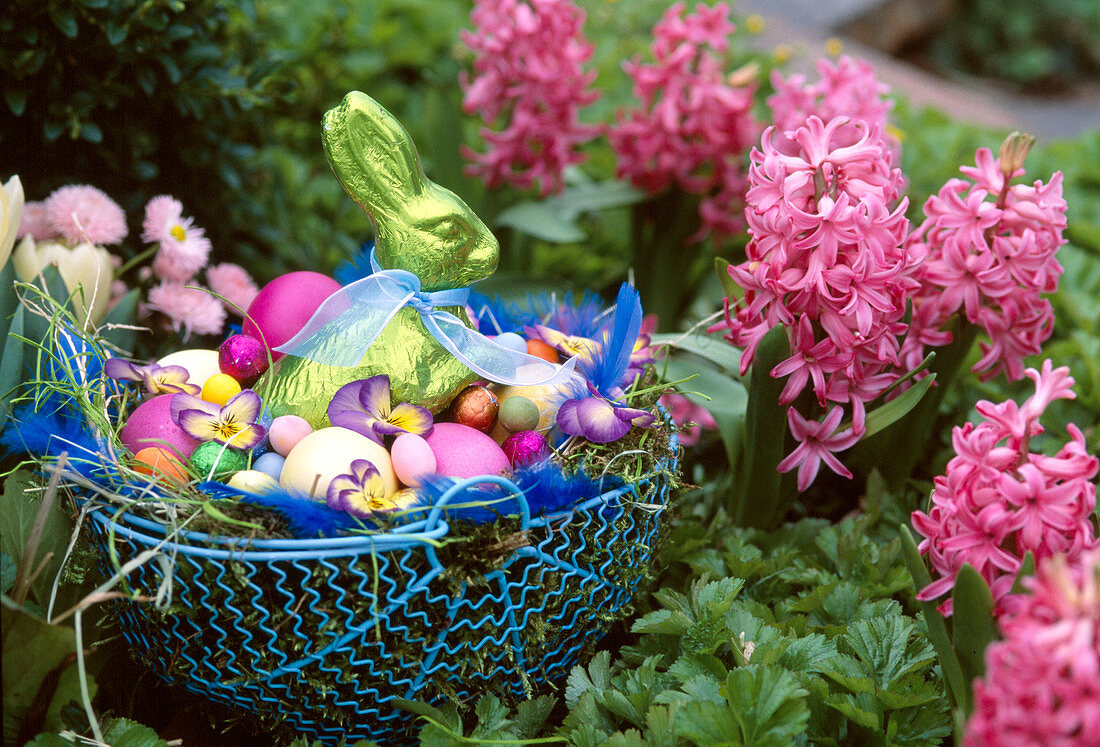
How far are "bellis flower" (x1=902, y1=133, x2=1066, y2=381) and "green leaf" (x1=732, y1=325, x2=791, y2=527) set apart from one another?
0.21 meters

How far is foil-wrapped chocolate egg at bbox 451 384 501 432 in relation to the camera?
1017 mm

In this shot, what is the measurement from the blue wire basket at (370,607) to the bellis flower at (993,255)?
1.59 feet

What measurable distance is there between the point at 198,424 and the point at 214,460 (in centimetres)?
4

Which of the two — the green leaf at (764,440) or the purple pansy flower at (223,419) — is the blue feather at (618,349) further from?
the purple pansy flower at (223,419)

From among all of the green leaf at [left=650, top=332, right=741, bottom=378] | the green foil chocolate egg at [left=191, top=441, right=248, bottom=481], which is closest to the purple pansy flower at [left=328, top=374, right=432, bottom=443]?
the green foil chocolate egg at [left=191, top=441, right=248, bottom=481]

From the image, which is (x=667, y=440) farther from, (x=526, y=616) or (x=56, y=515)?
(x=56, y=515)

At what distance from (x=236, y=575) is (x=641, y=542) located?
1.39 ft

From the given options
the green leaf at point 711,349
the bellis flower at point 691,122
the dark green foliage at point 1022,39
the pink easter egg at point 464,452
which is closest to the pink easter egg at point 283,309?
the pink easter egg at point 464,452

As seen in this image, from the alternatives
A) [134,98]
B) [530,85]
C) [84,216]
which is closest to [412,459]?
[84,216]

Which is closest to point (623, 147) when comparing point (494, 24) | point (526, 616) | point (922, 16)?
point (494, 24)

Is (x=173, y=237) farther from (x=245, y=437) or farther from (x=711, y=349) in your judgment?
(x=711, y=349)

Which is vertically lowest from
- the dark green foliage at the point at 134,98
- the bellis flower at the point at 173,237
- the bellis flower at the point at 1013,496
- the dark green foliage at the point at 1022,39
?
the dark green foliage at the point at 1022,39

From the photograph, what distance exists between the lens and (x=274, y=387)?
1002mm

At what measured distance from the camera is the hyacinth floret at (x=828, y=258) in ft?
3.27
